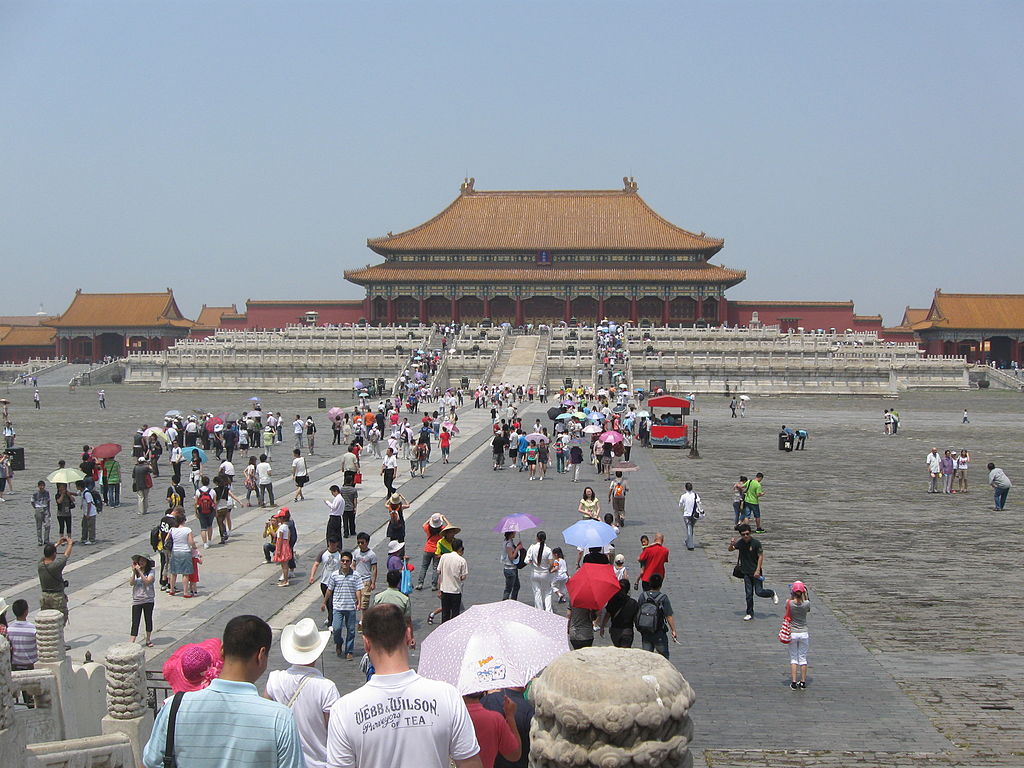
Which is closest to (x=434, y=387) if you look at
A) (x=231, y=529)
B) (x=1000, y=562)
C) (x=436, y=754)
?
(x=231, y=529)

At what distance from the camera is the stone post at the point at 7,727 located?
6688 mm

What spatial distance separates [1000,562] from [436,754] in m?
13.6

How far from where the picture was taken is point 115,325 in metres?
90.6

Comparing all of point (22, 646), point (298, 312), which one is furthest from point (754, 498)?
point (298, 312)

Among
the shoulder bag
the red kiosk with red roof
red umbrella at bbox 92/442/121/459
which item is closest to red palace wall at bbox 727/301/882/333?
the red kiosk with red roof

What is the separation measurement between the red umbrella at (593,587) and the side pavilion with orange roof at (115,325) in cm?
8496

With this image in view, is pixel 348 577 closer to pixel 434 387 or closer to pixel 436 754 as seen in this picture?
pixel 436 754

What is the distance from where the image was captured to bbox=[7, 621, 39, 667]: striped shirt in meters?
8.47

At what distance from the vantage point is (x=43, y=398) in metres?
59.6

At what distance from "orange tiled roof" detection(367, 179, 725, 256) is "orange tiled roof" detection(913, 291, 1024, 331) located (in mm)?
18764

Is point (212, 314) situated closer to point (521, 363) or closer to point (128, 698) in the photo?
point (521, 363)

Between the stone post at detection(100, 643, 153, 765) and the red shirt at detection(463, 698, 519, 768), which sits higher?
the red shirt at detection(463, 698, 519, 768)

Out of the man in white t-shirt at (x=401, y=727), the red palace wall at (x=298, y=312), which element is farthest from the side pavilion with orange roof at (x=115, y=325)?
the man in white t-shirt at (x=401, y=727)

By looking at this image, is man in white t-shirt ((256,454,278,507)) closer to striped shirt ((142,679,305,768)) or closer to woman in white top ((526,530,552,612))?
woman in white top ((526,530,552,612))
